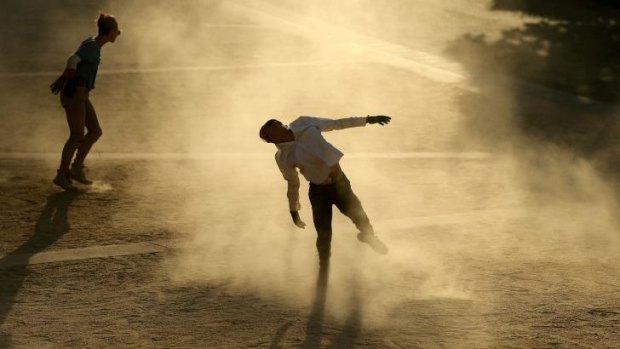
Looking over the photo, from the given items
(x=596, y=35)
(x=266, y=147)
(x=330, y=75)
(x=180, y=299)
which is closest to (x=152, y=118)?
(x=266, y=147)

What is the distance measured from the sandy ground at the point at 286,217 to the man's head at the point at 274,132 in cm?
122

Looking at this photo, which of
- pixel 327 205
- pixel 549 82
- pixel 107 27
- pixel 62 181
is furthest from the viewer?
pixel 549 82

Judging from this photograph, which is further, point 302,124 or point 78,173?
point 78,173

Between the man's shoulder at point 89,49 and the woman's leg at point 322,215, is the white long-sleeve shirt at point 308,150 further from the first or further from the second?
the man's shoulder at point 89,49

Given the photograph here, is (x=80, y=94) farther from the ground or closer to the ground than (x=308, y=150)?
farther from the ground

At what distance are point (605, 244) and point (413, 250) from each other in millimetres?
1896

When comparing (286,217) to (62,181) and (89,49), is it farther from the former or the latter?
(89,49)

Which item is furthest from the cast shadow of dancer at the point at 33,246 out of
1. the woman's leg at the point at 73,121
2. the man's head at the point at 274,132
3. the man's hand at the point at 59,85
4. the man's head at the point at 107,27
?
the man's head at the point at 274,132

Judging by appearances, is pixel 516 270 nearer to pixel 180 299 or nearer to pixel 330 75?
pixel 180 299

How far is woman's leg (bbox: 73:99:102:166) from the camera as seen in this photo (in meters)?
13.3

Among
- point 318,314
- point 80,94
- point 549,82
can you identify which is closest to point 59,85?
point 80,94

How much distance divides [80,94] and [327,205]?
3754 mm

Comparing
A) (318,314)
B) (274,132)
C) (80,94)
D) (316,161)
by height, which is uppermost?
(80,94)

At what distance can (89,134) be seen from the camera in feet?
43.8
